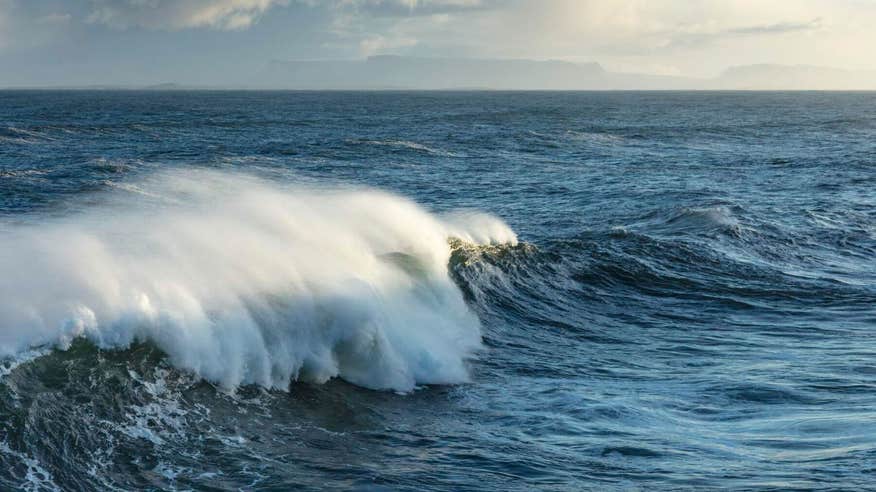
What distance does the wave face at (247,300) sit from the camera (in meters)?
11.1

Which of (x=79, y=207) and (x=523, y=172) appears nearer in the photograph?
(x=79, y=207)

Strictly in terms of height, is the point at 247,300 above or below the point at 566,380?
above

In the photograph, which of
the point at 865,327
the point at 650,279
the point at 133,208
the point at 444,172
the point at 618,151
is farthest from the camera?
the point at 618,151

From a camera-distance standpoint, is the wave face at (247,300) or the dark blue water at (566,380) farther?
the wave face at (247,300)

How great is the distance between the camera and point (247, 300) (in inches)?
499

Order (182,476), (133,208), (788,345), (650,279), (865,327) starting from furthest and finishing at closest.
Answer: (133,208) → (650,279) → (865,327) → (788,345) → (182,476)

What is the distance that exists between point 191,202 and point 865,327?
847 inches

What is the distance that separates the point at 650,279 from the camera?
20453mm

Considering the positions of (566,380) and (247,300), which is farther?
(566,380)

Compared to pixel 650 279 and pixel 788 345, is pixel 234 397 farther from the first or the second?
pixel 650 279

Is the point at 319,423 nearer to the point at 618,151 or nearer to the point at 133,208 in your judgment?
the point at 133,208

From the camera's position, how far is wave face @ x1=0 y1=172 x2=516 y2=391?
1112 centimetres

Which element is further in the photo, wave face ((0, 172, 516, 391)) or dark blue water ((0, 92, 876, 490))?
wave face ((0, 172, 516, 391))

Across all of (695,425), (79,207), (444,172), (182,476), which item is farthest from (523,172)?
(182,476)
